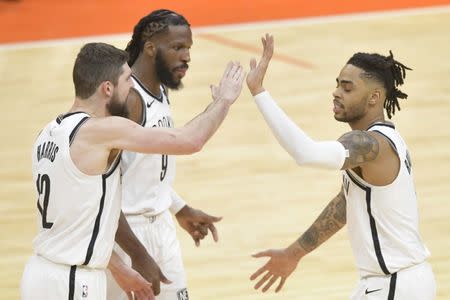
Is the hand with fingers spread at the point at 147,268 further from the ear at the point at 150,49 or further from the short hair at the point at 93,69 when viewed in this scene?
the ear at the point at 150,49

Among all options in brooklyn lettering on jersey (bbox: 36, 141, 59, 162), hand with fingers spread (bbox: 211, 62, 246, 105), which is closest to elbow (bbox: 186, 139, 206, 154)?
hand with fingers spread (bbox: 211, 62, 246, 105)

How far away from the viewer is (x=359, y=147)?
5297 millimetres

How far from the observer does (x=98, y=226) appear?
17.3 ft

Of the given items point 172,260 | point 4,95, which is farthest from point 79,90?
point 4,95

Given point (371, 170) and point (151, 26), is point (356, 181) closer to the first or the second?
point (371, 170)

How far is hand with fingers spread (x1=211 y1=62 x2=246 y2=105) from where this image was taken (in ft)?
17.7

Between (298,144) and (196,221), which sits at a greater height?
(298,144)

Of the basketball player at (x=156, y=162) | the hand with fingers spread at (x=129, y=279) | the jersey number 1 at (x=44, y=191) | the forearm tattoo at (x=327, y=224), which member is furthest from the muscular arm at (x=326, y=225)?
the jersey number 1 at (x=44, y=191)

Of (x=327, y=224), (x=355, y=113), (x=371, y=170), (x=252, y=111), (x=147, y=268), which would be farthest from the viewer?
(x=252, y=111)

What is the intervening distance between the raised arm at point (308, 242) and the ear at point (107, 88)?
1.40m

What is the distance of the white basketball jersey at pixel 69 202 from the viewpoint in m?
5.19

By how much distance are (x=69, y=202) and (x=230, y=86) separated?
995 millimetres

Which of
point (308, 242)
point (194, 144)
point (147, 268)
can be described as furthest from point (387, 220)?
point (147, 268)

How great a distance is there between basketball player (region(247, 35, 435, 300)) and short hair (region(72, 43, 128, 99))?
0.68 metres
